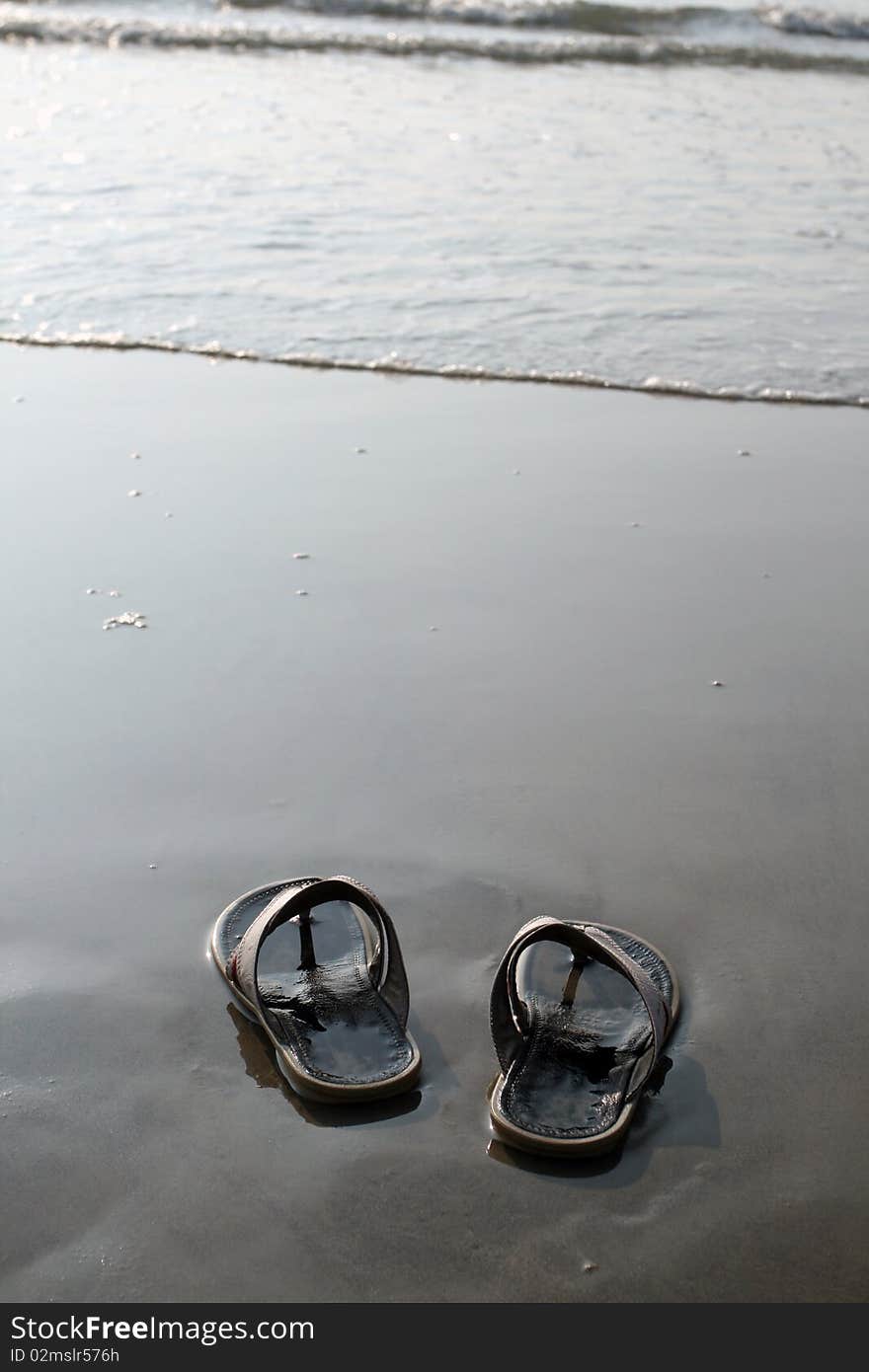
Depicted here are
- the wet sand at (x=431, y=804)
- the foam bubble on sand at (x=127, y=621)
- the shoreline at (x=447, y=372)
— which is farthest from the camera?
the shoreline at (x=447, y=372)

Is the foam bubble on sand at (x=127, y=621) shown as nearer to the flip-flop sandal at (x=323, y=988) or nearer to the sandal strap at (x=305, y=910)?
the flip-flop sandal at (x=323, y=988)

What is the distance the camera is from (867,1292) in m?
1.70

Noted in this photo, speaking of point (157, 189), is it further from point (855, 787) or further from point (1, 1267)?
point (1, 1267)

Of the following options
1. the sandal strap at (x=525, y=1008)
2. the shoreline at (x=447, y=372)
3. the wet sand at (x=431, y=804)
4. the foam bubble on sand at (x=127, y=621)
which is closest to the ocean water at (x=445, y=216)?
the shoreline at (x=447, y=372)

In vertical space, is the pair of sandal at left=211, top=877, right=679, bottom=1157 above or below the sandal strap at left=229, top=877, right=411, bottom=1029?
below

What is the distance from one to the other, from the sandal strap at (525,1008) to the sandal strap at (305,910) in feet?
0.54

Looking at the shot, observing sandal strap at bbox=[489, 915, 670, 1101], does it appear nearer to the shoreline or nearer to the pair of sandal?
the pair of sandal

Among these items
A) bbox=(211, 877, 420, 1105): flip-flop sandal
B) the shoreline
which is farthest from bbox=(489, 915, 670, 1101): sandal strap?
the shoreline

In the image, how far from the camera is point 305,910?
2.18 meters

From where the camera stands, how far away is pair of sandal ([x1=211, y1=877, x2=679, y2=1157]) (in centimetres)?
196

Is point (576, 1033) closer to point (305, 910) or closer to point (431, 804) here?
point (305, 910)

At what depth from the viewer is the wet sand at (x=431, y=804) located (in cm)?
178

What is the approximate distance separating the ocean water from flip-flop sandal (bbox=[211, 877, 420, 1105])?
3175 mm

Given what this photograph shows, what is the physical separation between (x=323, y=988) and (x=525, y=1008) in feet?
1.17
